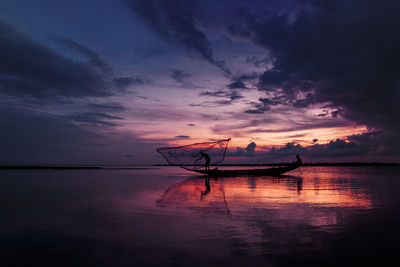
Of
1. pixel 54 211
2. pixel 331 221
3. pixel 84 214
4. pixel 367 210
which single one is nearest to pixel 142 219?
pixel 84 214

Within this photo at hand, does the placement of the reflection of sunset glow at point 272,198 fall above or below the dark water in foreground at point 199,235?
above

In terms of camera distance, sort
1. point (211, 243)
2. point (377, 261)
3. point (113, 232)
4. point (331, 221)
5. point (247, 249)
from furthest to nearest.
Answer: point (331, 221) < point (113, 232) < point (211, 243) < point (247, 249) < point (377, 261)

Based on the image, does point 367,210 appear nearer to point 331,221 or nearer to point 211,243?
point 331,221

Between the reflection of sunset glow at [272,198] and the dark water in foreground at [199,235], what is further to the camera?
the reflection of sunset glow at [272,198]

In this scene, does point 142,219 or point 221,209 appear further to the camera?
point 221,209

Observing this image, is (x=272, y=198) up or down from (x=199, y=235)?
Result: up

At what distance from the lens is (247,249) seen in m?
6.99

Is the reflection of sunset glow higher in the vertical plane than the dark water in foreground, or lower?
higher

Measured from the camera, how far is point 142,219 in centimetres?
1095

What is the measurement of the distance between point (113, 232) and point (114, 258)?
260 centimetres

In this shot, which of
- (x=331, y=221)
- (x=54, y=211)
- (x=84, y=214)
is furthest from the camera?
(x=54, y=211)

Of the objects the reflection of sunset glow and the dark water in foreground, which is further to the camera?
the reflection of sunset glow

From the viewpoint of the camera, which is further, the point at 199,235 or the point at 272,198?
the point at 272,198

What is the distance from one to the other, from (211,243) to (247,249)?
109 centimetres
